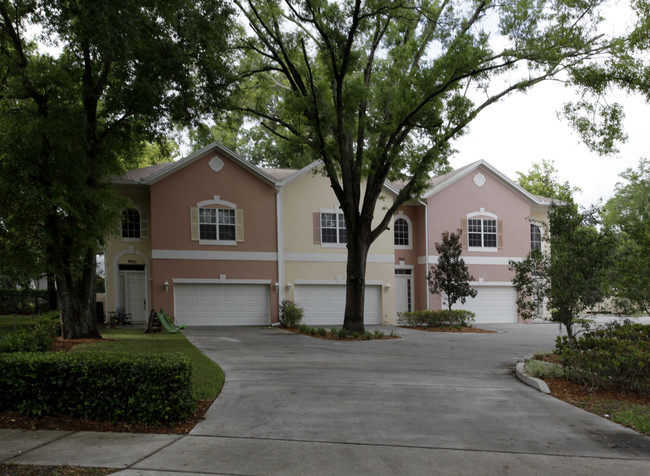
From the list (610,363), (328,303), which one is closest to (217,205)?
(328,303)

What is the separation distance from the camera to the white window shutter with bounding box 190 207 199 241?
880 inches

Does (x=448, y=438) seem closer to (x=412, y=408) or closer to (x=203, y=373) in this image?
(x=412, y=408)

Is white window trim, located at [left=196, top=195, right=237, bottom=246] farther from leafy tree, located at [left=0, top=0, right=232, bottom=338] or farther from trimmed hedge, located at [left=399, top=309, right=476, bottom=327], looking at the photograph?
trimmed hedge, located at [left=399, top=309, right=476, bottom=327]

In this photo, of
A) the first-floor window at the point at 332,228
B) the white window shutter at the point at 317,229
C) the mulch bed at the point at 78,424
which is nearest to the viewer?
the mulch bed at the point at 78,424

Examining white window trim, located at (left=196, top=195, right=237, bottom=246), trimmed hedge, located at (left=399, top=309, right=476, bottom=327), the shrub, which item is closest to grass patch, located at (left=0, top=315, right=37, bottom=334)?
white window trim, located at (left=196, top=195, right=237, bottom=246)

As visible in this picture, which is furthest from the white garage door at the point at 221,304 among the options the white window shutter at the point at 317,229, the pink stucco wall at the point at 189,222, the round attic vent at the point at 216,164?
the round attic vent at the point at 216,164

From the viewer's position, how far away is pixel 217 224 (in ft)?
74.9

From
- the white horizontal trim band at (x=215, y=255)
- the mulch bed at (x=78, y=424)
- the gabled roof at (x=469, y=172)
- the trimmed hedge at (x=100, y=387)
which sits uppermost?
the gabled roof at (x=469, y=172)

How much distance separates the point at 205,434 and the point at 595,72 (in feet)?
48.2

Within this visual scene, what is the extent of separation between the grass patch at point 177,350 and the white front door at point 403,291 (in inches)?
465

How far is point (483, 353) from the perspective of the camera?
1428 centimetres

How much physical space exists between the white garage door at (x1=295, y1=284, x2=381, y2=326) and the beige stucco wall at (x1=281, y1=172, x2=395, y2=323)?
46 centimetres

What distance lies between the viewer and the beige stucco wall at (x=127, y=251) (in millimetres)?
22156

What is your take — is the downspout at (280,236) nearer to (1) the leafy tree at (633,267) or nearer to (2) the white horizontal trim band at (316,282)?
(2) the white horizontal trim band at (316,282)
